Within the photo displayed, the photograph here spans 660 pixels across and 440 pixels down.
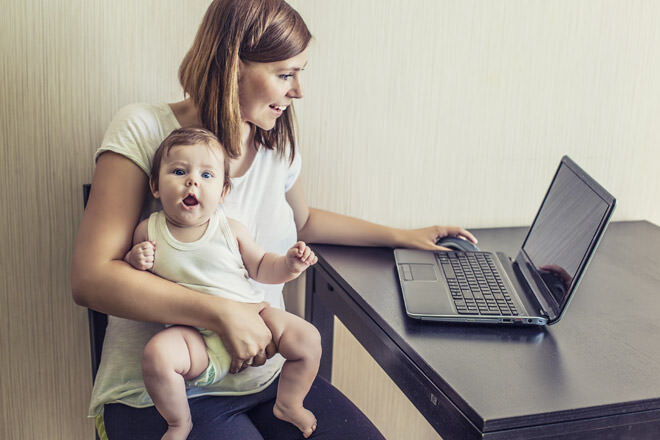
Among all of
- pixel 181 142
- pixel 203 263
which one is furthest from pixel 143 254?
pixel 181 142

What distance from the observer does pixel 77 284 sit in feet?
3.74

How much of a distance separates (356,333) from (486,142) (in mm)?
752

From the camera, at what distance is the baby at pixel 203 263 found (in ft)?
3.60

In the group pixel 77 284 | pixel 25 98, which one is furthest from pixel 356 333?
pixel 25 98

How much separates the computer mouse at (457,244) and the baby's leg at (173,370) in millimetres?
667

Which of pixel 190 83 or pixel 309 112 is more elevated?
pixel 190 83

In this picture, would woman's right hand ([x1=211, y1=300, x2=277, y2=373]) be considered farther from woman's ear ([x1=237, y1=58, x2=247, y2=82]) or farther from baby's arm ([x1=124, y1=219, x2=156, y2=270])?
woman's ear ([x1=237, y1=58, x2=247, y2=82])

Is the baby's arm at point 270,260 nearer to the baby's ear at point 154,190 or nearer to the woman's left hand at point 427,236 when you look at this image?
the baby's ear at point 154,190

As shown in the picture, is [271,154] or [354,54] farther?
[354,54]

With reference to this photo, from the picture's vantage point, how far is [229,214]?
1.29 meters

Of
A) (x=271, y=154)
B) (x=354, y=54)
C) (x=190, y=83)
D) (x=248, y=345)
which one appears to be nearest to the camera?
(x=248, y=345)

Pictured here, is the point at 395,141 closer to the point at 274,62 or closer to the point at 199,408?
the point at 274,62

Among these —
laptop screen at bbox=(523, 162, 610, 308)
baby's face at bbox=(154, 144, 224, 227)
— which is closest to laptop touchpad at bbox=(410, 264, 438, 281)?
laptop screen at bbox=(523, 162, 610, 308)

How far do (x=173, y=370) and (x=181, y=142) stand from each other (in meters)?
0.39
